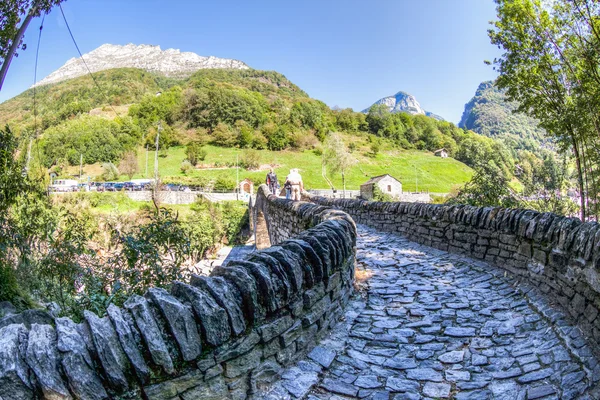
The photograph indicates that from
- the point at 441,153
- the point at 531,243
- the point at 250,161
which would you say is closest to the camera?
the point at 531,243

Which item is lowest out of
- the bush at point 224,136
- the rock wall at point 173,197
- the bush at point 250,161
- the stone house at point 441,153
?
the rock wall at point 173,197

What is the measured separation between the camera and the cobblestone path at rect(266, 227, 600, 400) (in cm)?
271

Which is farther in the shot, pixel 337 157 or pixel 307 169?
pixel 307 169

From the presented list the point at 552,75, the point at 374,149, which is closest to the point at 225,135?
the point at 374,149

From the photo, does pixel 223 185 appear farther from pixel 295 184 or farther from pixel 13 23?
pixel 13 23

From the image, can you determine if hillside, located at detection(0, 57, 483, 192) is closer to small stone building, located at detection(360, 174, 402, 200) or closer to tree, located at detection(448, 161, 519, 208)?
small stone building, located at detection(360, 174, 402, 200)

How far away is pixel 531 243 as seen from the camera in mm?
4629

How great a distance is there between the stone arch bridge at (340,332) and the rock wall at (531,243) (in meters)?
0.02

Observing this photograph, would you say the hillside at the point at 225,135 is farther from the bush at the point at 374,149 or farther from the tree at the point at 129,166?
the tree at the point at 129,166

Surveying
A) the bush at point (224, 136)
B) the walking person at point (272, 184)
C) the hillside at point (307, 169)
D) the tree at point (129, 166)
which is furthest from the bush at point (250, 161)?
the walking person at point (272, 184)

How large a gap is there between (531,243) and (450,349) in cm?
213

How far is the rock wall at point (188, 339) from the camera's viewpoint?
1.57 metres

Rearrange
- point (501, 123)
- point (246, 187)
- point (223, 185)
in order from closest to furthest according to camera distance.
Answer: point (246, 187), point (223, 185), point (501, 123)

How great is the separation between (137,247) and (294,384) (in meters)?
2.73
